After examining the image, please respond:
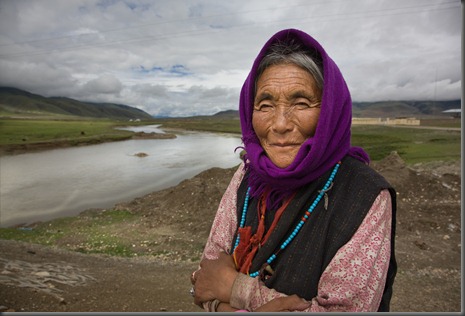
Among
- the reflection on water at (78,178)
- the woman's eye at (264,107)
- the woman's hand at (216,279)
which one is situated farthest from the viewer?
the reflection on water at (78,178)

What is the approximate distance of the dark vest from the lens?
1.36 m

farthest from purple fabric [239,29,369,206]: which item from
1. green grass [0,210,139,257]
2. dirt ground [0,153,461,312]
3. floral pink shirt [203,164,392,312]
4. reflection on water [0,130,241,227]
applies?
reflection on water [0,130,241,227]

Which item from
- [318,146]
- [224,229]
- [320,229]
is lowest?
[224,229]

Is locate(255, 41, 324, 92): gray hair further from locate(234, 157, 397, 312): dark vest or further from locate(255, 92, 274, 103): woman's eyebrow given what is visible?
locate(234, 157, 397, 312): dark vest

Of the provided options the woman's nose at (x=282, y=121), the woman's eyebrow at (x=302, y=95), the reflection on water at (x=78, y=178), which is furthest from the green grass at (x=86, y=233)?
the woman's eyebrow at (x=302, y=95)

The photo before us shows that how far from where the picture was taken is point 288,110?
157 centimetres

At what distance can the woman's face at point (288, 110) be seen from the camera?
153 cm

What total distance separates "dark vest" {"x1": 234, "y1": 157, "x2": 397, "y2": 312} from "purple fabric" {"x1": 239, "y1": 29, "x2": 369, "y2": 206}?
0.08 meters

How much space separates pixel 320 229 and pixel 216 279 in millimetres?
582

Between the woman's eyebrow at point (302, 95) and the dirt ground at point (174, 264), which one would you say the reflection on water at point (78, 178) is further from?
the woman's eyebrow at point (302, 95)

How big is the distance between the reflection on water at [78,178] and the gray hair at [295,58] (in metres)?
14.4

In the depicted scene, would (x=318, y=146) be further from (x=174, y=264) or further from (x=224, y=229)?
(x=174, y=264)

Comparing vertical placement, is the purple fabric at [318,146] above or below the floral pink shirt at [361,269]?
above

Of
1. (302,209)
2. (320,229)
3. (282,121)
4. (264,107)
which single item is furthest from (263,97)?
(320,229)
